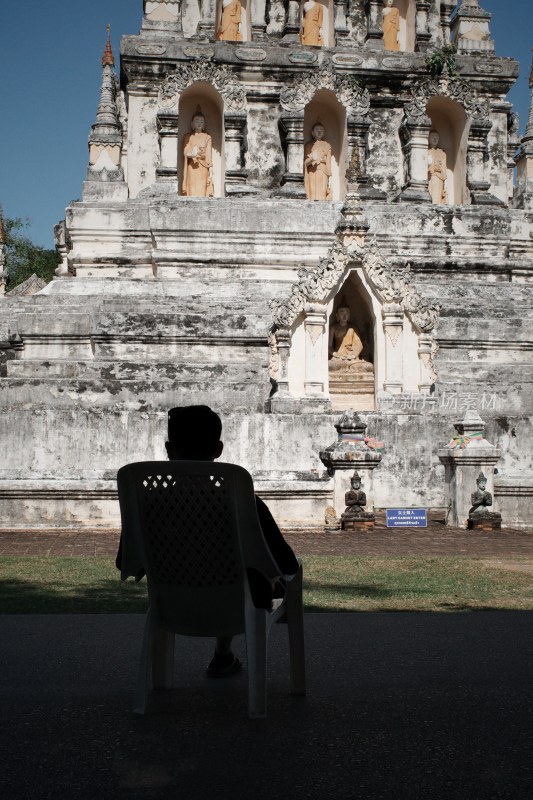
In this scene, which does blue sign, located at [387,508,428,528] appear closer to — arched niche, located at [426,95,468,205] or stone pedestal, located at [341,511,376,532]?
stone pedestal, located at [341,511,376,532]

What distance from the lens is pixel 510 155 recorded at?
28.2 meters

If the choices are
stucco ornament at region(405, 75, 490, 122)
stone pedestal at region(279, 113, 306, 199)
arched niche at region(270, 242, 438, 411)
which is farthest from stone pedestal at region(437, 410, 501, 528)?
stucco ornament at region(405, 75, 490, 122)

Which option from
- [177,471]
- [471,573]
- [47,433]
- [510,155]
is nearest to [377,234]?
[510,155]

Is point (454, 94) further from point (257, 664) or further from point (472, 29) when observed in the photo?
point (257, 664)

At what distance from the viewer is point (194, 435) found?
475 centimetres

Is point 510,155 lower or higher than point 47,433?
higher

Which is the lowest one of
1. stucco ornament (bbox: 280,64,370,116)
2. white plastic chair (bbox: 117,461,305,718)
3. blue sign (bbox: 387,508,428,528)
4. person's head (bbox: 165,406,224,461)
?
blue sign (bbox: 387,508,428,528)

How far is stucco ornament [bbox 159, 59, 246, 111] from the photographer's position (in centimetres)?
2302

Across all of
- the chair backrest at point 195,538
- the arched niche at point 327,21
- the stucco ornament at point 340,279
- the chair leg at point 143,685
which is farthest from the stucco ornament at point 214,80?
the chair leg at point 143,685

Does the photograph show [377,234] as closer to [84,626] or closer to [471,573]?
[471,573]

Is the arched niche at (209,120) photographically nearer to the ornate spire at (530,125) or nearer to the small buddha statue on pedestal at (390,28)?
the small buddha statue on pedestal at (390,28)

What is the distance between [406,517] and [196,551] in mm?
9714

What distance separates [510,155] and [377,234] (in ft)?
25.9

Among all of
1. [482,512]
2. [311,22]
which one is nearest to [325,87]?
[311,22]
